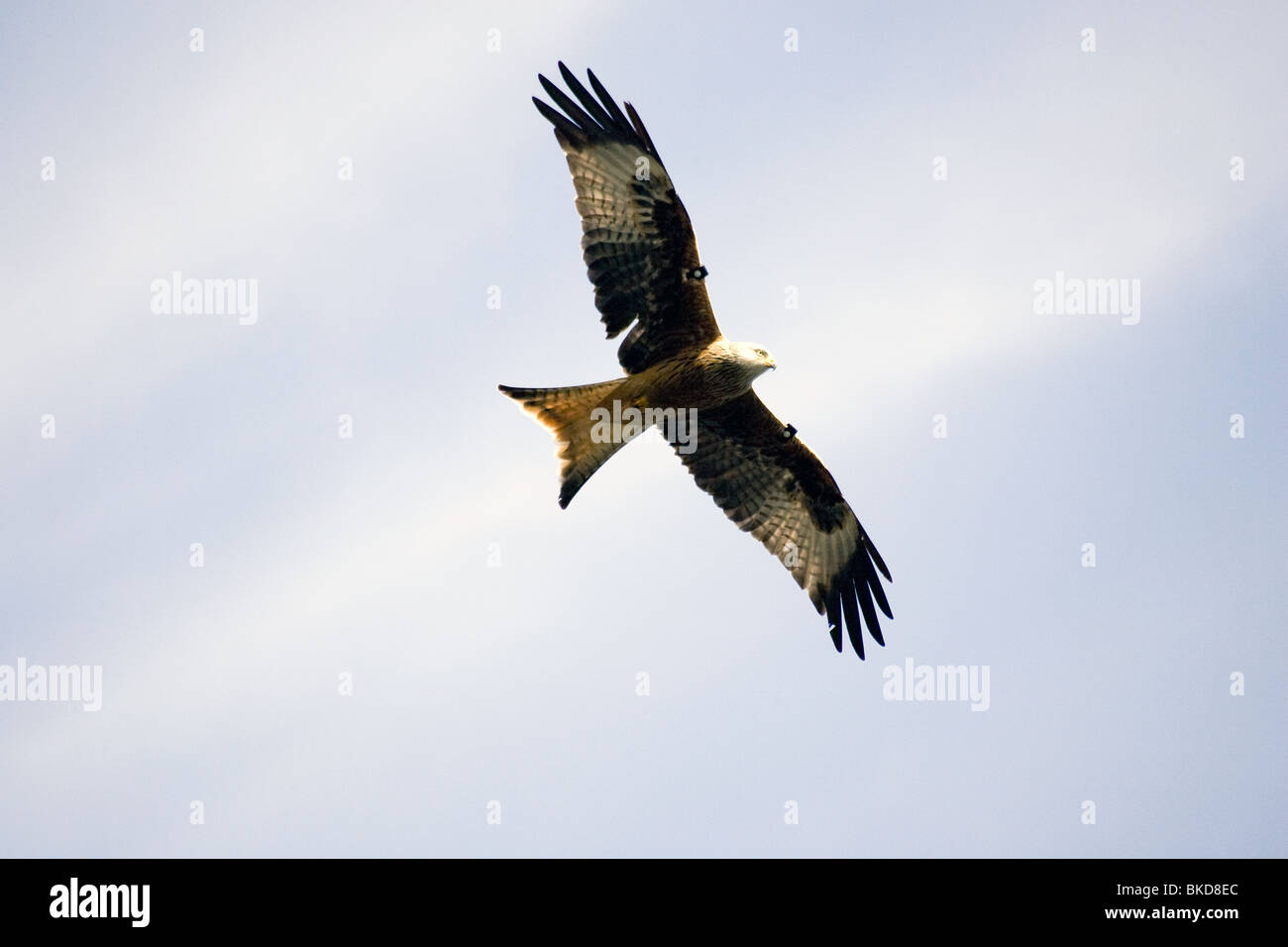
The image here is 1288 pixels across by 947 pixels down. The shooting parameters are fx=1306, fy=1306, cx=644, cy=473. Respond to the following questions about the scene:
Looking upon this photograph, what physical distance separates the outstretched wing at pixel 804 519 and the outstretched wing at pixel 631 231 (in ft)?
4.91

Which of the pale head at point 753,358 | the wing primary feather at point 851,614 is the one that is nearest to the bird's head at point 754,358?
the pale head at point 753,358

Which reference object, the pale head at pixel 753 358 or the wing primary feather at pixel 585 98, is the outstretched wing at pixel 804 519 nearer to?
the pale head at pixel 753 358

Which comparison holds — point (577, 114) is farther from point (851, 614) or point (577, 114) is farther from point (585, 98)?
point (851, 614)

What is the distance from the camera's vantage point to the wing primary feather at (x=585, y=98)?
33.2 feet

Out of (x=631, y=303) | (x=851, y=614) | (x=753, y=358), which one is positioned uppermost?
(x=631, y=303)

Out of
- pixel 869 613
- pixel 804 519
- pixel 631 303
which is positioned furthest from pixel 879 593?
pixel 631 303

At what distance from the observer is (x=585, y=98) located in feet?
33.2

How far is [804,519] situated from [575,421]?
2824 millimetres

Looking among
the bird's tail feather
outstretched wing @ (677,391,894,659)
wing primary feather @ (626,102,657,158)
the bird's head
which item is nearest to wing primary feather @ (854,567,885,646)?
outstretched wing @ (677,391,894,659)

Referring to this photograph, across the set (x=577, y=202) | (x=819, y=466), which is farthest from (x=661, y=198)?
(x=819, y=466)

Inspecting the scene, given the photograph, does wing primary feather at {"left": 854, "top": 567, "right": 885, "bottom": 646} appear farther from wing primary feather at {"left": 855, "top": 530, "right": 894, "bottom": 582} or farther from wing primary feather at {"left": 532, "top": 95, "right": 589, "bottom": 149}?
wing primary feather at {"left": 532, "top": 95, "right": 589, "bottom": 149}
